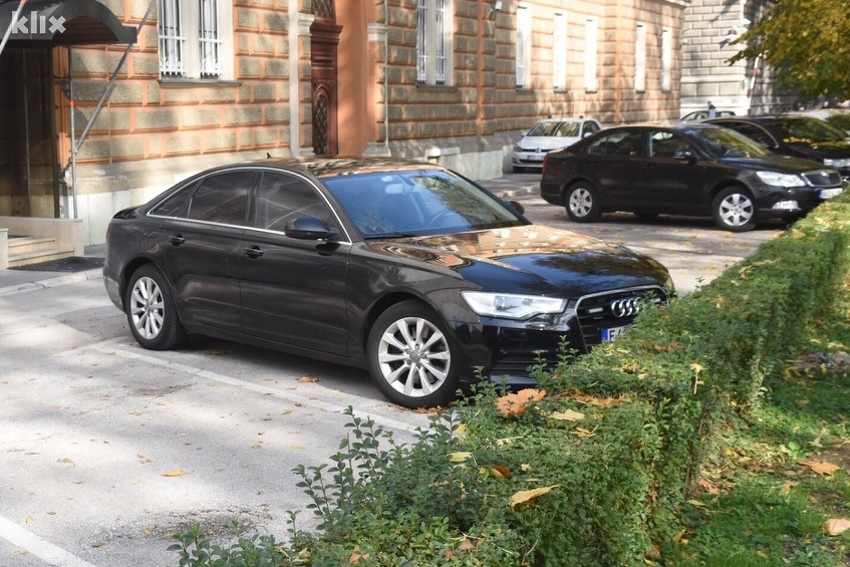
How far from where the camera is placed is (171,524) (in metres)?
5.80

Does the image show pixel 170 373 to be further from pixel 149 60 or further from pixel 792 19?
pixel 792 19

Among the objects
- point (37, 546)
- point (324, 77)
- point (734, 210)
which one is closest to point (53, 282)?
point (37, 546)

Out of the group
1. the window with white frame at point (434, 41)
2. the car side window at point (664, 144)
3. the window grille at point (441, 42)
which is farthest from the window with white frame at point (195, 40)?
the window grille at point (441, 42)

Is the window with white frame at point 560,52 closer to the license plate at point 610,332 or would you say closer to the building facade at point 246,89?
the building facade at point 246,89

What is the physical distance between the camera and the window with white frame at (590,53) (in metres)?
42.4

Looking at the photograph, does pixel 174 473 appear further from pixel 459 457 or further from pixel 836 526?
pixel 836 526

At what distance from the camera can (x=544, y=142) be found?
3303 cm

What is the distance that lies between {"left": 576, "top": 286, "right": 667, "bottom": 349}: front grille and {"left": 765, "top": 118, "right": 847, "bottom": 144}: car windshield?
59.6ft

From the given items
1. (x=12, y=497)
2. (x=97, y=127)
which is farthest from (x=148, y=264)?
(x=97, y=127)

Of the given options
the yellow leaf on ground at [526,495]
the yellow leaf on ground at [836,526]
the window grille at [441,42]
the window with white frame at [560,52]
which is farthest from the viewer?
the window with white frame at [560,52]

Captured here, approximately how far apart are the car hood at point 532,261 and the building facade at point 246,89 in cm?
835

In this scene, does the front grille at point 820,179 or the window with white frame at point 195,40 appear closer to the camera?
the front grille at point 820,179

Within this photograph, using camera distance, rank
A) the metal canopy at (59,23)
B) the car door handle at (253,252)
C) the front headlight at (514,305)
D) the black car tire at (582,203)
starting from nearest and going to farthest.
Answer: the front headlight at (514,305)
the car door handle at (253,252)
the metal canopy at (59,23)
the black car tire at (582,203)

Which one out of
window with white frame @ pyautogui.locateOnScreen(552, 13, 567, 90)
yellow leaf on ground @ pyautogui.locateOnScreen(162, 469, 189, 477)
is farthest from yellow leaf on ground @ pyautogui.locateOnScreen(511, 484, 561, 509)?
window with white frame @ pyautogui.locateOnScreen(552, 13, 567, 90)
